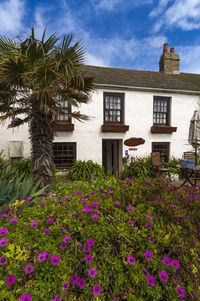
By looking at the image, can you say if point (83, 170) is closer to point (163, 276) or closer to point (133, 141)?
point (133, 141)

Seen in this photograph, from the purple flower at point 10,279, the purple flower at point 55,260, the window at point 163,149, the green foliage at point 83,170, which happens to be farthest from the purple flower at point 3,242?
the window at point 163,149

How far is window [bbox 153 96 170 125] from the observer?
34.6ft

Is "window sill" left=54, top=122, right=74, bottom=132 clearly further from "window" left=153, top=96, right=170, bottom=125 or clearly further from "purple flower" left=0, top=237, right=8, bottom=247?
"purple flower" left=0, top=237, right=8, bottom=247

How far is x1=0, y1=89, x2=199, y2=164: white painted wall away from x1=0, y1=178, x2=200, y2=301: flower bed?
7.42m

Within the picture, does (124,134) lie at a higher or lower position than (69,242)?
higher

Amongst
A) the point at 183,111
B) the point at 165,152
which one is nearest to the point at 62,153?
the point at 165,152

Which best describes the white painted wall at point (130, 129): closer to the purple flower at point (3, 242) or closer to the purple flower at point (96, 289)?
the purple flower at point (3, 242)

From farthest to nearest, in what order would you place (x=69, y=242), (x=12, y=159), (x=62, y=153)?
1. (x=62, y=153)
2. (x=12, y=159)
3. (x=69, y=242)

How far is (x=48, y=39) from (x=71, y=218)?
5.14 m

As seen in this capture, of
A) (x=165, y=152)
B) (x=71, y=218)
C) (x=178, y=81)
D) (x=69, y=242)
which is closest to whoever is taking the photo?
(x=69, y=242)

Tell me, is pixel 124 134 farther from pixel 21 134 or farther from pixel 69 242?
pixel 69 242

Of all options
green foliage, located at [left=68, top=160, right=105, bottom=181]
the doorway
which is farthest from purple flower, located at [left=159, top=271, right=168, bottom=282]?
the doorway

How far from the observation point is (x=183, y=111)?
1080cm

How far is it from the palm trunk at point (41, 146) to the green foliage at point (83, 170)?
359 centimetres
